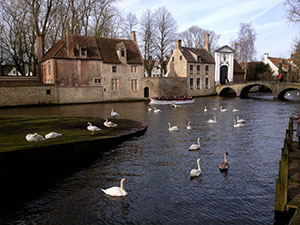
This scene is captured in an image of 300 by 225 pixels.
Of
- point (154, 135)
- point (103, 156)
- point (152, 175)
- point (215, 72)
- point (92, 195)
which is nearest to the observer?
point (92, 195)

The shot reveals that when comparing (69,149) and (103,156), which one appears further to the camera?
(103,156)

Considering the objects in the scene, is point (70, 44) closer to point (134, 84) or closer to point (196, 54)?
point (134, 84)

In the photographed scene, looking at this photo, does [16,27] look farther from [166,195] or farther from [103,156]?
[166,195]

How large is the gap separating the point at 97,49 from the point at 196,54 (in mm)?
23851

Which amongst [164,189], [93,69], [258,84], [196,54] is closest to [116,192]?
[164,189]

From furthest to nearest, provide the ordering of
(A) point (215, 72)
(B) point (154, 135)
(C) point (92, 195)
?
1. (A) point (215, 72)
2. (B) point (154, 135)
3. (C) point (92, 195)

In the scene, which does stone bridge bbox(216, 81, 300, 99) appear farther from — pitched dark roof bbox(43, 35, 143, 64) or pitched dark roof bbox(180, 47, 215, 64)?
pitched dark roof bbox(43, 35, 143, 64)

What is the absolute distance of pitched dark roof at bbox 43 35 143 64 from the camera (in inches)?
1617

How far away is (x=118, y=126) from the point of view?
19078mm

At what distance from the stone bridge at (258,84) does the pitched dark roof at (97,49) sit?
22.2m

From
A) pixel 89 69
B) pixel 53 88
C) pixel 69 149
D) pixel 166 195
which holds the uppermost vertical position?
pixel 89 69

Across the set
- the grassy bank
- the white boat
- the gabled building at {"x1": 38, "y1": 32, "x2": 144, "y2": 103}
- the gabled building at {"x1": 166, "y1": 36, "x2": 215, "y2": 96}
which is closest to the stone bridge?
the gabled building at {"x1": 166, "y1": 36, "x2": 215, "y2": 96}

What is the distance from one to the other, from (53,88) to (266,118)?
31.0m

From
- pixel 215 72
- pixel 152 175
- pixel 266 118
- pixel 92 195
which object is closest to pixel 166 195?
pixel 152 175
